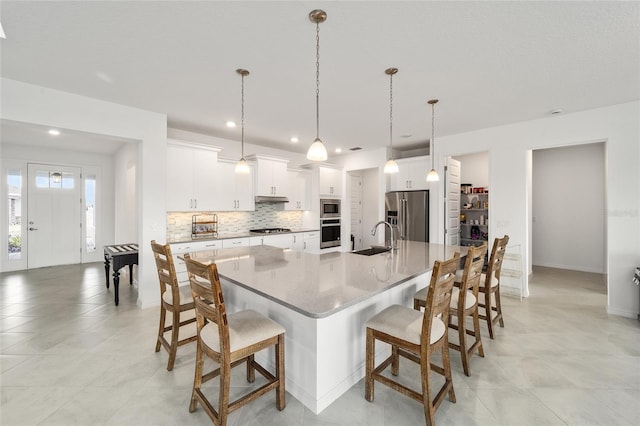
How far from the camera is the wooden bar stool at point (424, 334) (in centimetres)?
164

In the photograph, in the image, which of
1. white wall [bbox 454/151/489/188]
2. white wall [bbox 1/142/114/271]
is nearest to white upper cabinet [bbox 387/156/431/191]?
white wall [bbox 454/151/489/188]

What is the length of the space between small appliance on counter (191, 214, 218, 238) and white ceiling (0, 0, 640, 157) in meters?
1.92

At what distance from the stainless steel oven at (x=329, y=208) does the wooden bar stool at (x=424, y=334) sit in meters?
4.36

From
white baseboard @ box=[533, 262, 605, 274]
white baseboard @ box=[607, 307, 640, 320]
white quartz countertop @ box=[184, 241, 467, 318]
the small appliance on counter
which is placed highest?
the small appliance on counter

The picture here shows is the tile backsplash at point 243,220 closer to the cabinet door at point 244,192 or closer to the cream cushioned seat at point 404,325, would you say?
the cabinet door at point 244,192

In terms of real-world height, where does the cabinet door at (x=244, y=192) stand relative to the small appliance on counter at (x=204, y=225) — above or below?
above

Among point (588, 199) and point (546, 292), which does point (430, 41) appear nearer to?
point (546, 292)

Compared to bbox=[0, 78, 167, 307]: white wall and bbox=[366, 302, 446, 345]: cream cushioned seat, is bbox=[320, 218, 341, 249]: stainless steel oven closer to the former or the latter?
bbox=[0, 78, 167, 307]: white wall

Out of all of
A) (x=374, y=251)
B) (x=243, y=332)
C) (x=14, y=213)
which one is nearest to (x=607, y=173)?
(x=374, y=251)

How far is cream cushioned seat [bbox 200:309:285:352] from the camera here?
5.32 ft

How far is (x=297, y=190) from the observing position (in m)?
6.16

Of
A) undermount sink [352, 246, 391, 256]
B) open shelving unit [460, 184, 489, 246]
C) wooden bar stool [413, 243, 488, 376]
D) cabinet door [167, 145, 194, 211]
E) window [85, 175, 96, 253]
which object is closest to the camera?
wooden bar stool [413, 243, 488, 376]

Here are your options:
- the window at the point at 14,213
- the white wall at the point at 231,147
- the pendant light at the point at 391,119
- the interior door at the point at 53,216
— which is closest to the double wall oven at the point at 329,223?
the white wall at the point at 231,147

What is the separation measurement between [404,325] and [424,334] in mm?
151
